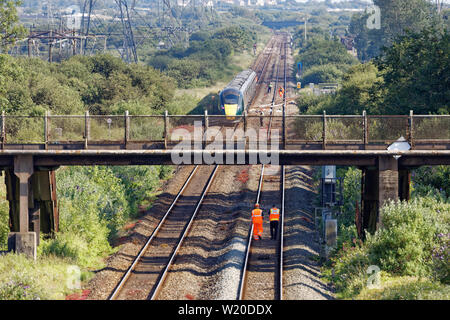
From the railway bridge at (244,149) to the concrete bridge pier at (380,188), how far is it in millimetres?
35

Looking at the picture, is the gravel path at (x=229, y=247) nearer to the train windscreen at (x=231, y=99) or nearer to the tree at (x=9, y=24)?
the train windscreen at (x=231, y=99)

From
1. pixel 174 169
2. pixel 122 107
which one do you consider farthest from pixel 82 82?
pixel 174 169

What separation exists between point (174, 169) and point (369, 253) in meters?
20.2

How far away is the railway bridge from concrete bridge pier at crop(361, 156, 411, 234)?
3 cm

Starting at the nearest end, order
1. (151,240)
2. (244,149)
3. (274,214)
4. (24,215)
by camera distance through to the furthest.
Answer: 1. (244,149)
2. (24,215)
3. (274,214)
4. (151,240)

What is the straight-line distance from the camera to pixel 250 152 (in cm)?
2203

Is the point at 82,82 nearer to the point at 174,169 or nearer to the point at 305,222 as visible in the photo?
the point at 174,169

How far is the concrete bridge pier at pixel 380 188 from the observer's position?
2181cm

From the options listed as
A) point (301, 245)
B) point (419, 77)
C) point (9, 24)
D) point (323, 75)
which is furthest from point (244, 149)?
point (323, 75)

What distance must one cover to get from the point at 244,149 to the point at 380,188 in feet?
16.4

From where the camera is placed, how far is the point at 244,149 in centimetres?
2234

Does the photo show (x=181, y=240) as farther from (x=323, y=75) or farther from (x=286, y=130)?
(x=323, y=75)

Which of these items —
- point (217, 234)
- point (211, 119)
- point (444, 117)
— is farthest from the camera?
point (217, 234)

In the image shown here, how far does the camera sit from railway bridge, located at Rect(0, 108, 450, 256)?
21.8 metres
